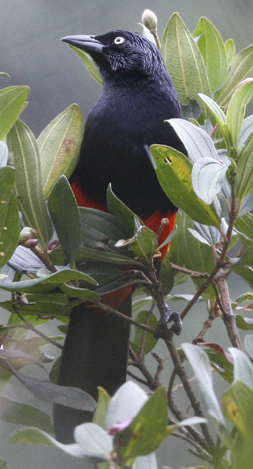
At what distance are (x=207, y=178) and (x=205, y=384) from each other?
46 cm

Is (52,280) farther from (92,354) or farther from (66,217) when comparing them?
(92,354)

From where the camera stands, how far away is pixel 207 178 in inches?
44.0

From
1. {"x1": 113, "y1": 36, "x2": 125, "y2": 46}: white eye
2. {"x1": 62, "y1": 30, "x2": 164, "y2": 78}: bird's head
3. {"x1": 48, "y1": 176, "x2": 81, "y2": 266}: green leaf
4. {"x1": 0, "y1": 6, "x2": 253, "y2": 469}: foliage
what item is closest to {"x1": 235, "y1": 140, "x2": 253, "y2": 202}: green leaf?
{"x1": 0, "y1": 6, "x2": 253, "y2": 469}: foliage

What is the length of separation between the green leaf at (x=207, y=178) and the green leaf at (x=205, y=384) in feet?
1.14

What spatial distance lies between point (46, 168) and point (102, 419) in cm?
78

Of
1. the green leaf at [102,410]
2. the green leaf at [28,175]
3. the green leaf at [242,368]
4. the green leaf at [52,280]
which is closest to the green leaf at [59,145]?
the green leaf at [28,175]

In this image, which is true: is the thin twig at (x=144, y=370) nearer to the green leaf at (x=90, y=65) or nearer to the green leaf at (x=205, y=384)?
the green leaf at (x=205, y=384)

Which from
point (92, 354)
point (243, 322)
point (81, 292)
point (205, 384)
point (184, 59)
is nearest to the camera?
point (205, 384)

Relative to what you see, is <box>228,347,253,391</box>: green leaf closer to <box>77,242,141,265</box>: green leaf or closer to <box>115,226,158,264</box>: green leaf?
<box>115,226,158,264</box>: green leaf

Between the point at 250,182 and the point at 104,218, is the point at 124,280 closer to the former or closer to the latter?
the point at 104,218

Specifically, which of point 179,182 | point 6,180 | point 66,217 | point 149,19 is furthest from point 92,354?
point 149,19

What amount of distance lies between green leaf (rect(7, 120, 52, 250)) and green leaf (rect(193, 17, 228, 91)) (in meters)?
0.89

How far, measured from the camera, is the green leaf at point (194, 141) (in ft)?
4.11

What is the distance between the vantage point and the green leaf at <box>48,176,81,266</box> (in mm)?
1328
